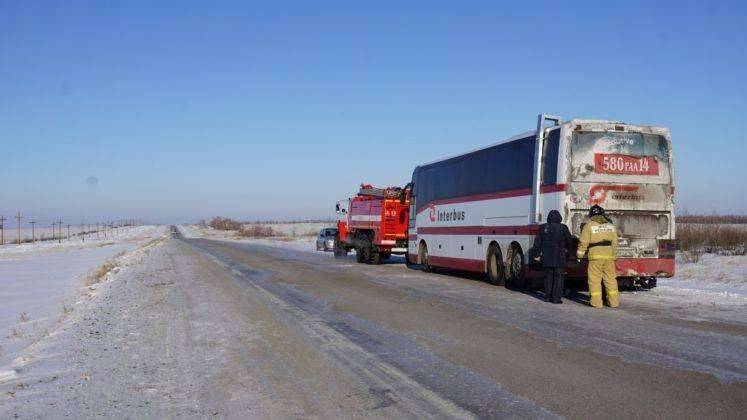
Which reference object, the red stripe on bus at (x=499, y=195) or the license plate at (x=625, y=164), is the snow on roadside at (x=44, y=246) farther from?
the license plate at (x=625, y=164)

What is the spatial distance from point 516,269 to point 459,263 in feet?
12.2

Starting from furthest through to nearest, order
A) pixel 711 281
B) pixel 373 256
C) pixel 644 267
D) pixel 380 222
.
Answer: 1. pixel 373 256
2. pixel 380 222
3. pixel 711 281
4. pixel 644 267

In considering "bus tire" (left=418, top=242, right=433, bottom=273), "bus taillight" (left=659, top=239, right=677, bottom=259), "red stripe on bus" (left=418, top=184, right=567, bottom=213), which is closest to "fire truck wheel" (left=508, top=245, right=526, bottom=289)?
"red stripe on bus" (left=418, top=184, right=567, bottom=213)

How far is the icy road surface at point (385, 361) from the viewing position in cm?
544

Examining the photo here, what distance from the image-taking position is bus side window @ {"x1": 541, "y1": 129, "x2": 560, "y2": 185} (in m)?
13.4

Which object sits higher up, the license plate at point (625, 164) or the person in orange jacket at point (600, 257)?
the license plate at point (625, 164)

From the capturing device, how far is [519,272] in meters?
14.8

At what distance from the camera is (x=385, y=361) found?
7148 mm

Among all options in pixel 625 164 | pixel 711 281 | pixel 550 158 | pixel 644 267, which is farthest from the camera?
pixel 711 281

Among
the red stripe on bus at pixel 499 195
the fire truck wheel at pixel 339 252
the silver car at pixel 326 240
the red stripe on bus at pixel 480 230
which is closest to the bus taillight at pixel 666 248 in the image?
the red stripe on bus at pixel 499 195

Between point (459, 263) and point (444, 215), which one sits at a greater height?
point (444, 215)

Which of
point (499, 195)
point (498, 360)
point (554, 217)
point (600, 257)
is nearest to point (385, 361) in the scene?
point (498, 360)

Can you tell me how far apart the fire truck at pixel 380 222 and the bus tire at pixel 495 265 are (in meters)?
7.66

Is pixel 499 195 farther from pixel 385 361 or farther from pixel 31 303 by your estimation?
pixel 31 303
